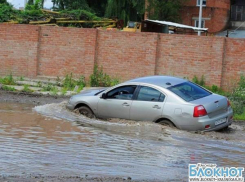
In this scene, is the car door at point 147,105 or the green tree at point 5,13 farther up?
the green tree at point 5,13

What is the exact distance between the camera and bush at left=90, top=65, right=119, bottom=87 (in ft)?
76.6

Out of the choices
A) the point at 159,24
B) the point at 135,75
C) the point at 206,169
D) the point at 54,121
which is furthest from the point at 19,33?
the point at 206,169

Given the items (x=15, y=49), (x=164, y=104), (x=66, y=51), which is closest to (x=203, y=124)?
(x=164, y=104)

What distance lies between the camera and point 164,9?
40281mm

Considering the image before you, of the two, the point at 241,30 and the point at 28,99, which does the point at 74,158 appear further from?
the point at 241,30

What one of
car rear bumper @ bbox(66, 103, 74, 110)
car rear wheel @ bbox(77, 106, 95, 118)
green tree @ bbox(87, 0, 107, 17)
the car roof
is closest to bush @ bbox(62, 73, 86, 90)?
car rear bumper @ bbox(66, 103, 74, 110)

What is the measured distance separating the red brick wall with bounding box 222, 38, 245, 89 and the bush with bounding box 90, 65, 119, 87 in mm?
4605

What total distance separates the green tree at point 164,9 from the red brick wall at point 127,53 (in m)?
16.8

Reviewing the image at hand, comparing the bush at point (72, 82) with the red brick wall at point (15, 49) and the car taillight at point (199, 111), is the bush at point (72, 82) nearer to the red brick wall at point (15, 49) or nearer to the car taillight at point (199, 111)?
the red brick wall at point (15, 49)

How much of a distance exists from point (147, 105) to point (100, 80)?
1014 centimetres

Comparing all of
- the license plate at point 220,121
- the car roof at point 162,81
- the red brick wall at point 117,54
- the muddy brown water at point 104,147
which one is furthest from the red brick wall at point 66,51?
the license plate at point 220,121

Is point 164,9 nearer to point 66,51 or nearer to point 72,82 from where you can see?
point 66,51

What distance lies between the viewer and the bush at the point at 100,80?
23.3 metres

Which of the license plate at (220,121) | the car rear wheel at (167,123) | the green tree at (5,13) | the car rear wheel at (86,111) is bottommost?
the car rear wheel at (86,111)
